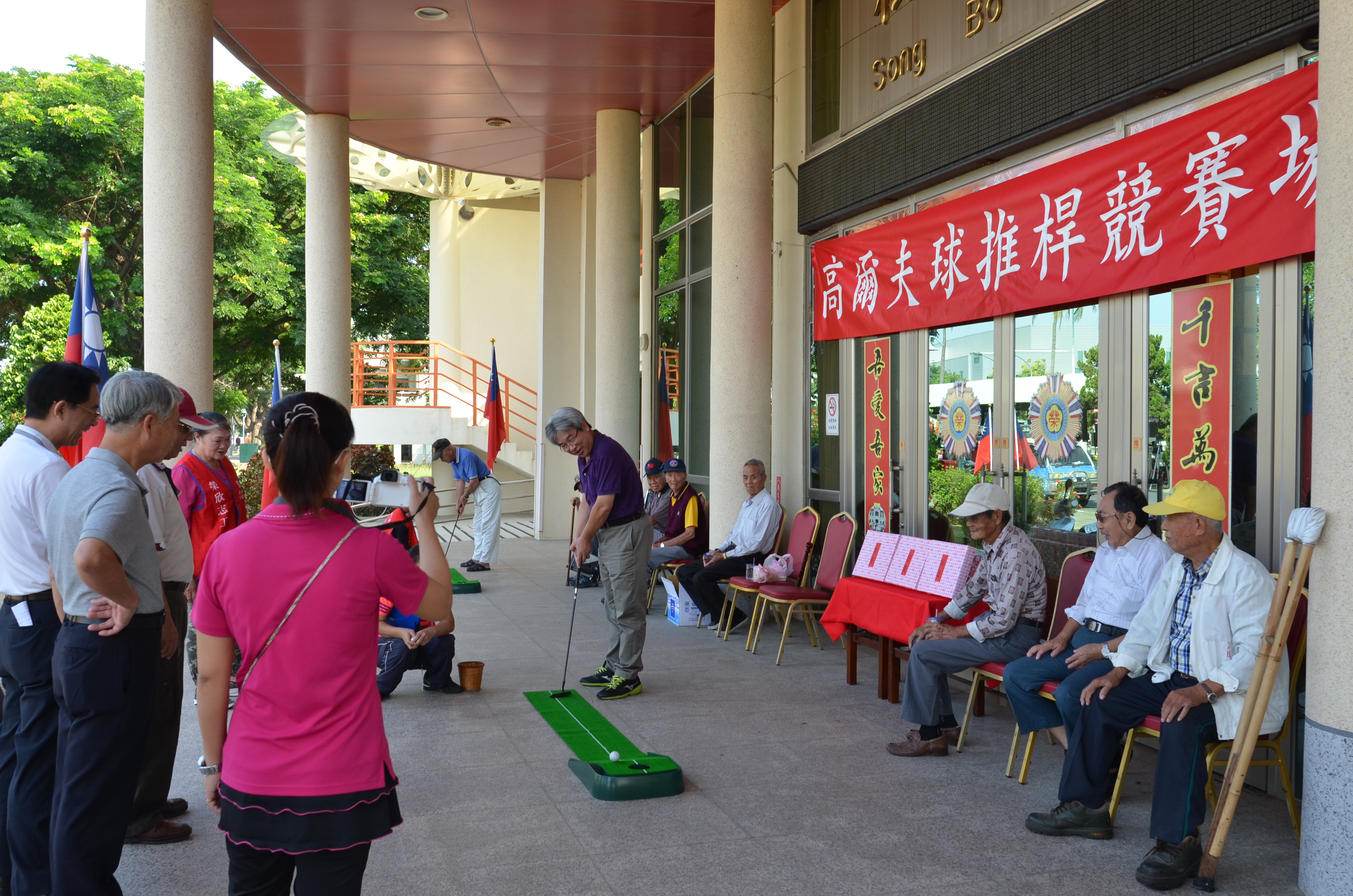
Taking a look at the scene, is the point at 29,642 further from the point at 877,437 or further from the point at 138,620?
the point at 877,437

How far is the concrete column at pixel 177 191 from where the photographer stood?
7500 millimetres

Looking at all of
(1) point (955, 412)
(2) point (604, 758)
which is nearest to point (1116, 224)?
(1) point (955, 412)

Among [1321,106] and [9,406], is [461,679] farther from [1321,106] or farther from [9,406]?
[9,406]

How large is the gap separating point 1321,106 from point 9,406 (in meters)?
17.9

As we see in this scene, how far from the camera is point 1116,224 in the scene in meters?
5.23

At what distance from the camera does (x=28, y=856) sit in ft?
10.5

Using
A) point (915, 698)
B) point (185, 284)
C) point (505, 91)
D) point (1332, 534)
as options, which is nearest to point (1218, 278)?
point (1332, 534)

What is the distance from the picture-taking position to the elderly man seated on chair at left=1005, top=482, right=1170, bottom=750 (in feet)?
14.5

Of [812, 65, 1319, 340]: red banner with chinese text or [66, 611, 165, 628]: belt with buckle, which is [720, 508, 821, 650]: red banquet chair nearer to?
[812, 65, 1319, 340]: red banner with chinese text

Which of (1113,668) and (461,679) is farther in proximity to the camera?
(461,679)

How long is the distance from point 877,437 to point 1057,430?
191cm

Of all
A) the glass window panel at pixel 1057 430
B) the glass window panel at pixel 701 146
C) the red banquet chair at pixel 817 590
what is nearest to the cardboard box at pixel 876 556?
the red banquet chair at pixel 817 590

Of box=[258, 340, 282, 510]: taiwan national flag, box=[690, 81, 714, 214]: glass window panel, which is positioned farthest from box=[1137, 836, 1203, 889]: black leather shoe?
box=[690, 81, 714, 214]: glass window panel

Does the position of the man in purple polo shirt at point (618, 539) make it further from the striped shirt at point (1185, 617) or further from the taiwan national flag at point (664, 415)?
the taiwan national flag at point (664, 415)
